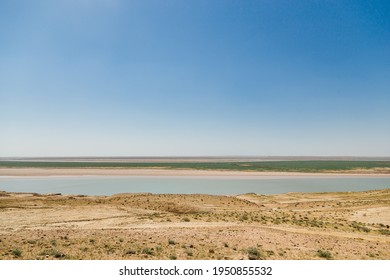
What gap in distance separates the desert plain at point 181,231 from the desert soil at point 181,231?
0.04 meters

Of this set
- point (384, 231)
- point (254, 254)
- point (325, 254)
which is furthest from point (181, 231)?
point (384, 231)

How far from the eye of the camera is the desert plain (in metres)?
12.0

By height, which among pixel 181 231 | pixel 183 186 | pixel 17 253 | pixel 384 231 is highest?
pixel 17 253

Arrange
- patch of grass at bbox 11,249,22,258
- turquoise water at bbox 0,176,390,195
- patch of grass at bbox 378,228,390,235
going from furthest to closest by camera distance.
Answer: turquoise water at bbox 0,176,390,195 → patch of grass at bbox 378,228,390,235 → patch of grass at bbox 11,249,22,258

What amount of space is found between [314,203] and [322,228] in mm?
14406

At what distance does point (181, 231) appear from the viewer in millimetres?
16109

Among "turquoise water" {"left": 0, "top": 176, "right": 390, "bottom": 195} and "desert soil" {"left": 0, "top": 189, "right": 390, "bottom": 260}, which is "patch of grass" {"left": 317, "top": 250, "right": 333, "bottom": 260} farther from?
Result: "turquoise water" {"left": 0, "top": 176, "right": 390, "bottom": 195}

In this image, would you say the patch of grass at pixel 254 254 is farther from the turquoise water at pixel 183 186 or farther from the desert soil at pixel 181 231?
the turquoise water at pixel 183 186

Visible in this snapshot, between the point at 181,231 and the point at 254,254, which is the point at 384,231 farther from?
the point at 181,231

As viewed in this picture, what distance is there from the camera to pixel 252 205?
1191 inches

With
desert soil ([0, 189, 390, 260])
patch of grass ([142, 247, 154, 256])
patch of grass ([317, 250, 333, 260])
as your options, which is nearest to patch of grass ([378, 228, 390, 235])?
desert soil ([0, 189, 390, 260])

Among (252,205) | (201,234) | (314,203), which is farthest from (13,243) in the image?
(314,203)

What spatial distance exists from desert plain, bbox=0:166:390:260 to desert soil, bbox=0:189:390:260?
4 centimetres

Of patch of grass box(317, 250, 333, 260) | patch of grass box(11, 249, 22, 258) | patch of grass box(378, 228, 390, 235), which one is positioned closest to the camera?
patch of grass box(11, 249, 22, 258)
